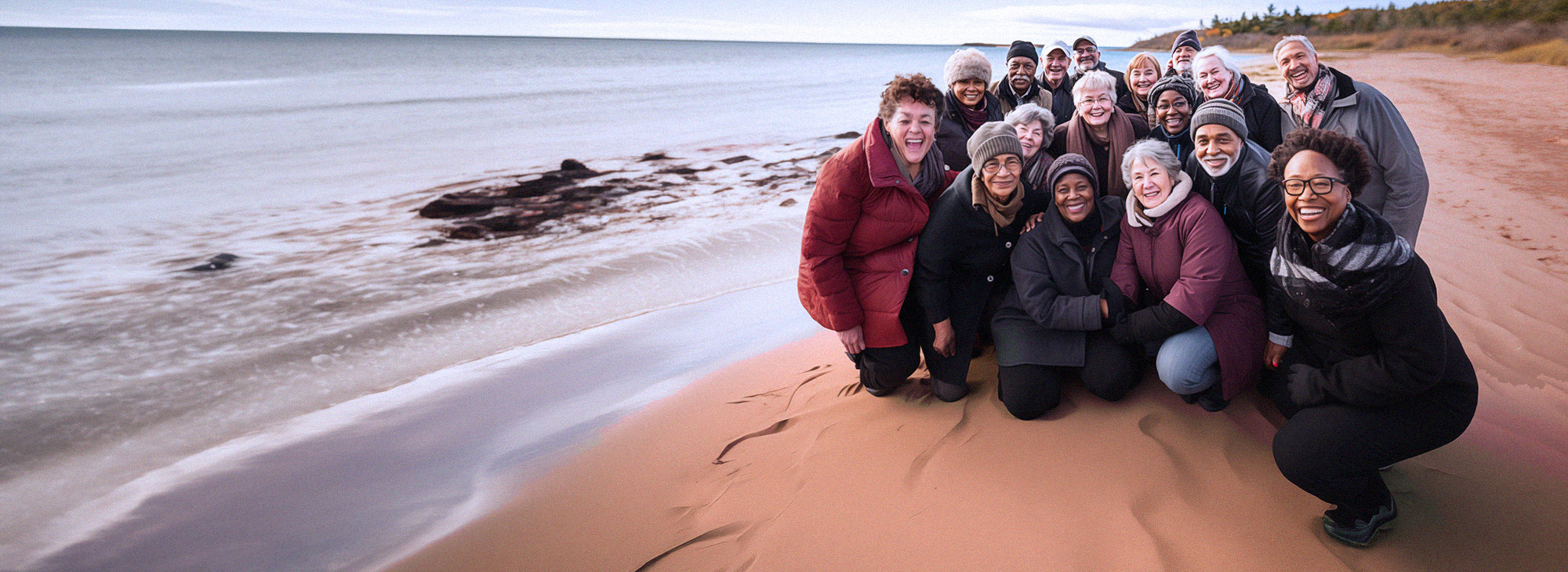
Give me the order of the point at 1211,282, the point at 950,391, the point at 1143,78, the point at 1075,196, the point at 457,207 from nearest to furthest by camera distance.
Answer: the point at 1211,282 < the point at 1075,196 < the point at 950,391 < the point at 1143,78 < the point at 457,207

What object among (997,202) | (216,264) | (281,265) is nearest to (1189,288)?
(997,202)

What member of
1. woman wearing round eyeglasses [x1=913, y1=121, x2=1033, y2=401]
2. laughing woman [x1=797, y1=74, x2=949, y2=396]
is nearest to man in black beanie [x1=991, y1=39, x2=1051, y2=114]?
laughing woman [x1=797, y1=74, x2=949, y2=396]

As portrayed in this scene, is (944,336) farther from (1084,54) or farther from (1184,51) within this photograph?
(1084,54)

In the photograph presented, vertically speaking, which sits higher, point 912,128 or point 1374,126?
point 912,128

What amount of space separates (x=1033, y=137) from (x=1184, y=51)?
8.49ft

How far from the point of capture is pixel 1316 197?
222 centimetres

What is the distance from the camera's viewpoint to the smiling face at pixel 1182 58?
16.7 feet

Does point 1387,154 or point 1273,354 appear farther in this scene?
point 1387,154

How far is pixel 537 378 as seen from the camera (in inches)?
185

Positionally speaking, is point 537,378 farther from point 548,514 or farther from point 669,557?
point 669,557

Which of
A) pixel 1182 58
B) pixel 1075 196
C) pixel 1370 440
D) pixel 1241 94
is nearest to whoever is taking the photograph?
pixel 1370 440

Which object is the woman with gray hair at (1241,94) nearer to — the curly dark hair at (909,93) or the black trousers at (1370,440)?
the curly dark hair at (909,93)

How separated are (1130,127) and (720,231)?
5.10 meters

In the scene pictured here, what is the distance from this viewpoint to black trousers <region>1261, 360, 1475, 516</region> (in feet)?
7.58
